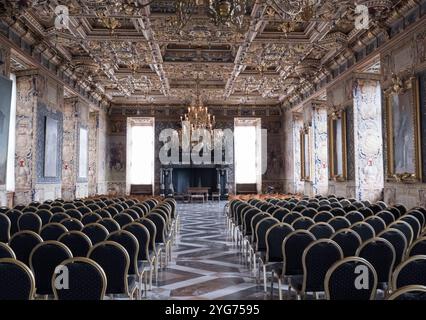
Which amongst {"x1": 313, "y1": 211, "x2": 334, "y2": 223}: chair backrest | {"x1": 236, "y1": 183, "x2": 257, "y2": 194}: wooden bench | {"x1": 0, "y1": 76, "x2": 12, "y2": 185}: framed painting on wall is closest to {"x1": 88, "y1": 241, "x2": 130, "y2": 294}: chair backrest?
{"x1": 313, "y1": 211, "x2": 334, "y2": 223}: chair backrest

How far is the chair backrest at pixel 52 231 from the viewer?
506 cm

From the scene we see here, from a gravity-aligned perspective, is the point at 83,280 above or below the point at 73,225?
below

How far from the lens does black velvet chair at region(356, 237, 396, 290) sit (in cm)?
382

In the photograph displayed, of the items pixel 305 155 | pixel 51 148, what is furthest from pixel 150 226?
pixel 305 155

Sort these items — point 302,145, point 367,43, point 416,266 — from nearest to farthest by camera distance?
point 416,266
point 367,43
point 302,145

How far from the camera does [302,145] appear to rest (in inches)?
816

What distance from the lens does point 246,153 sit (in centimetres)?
2639

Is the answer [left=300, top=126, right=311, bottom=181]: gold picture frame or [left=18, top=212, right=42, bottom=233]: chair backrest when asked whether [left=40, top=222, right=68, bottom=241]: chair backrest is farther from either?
[left=300, top=126, right=311, bottom=181]: gold picture frame

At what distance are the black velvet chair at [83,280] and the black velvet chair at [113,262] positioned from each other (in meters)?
0.67

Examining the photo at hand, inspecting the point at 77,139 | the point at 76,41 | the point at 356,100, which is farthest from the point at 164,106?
the point at 356,100

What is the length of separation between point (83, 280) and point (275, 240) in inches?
115

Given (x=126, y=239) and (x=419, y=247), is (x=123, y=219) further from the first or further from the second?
(x=419, y=247)

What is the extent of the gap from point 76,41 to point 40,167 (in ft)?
14.1
